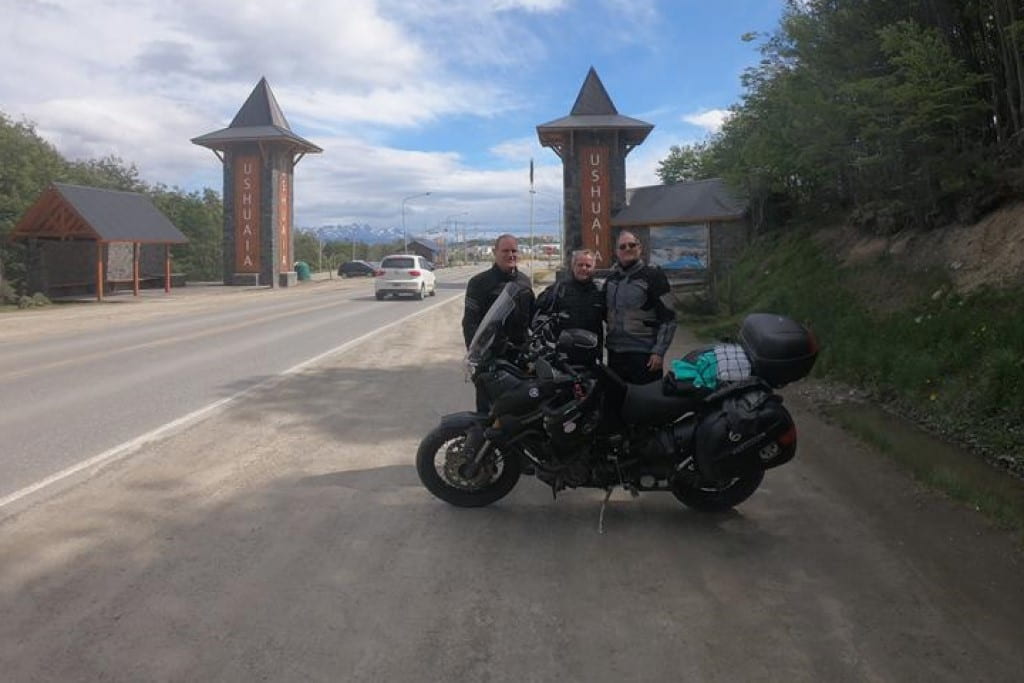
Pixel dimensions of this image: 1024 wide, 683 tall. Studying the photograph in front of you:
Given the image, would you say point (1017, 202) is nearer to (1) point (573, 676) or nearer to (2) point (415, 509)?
(2) point (415, 509)

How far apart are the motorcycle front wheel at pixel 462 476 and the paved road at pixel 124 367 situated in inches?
111

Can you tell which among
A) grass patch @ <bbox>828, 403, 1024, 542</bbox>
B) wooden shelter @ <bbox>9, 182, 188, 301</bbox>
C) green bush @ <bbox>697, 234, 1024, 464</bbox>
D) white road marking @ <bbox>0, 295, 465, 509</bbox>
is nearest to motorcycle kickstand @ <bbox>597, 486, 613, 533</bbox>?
grass patch @ <bbox>828, 403, 1024, 542</bbox>

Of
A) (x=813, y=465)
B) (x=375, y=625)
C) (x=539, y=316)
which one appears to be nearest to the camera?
(x=375, y=625)

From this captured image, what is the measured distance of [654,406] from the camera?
4.98m

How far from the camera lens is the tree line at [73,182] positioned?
3975cm

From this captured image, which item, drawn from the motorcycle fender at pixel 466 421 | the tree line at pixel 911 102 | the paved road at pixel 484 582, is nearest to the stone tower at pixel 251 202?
the tree line at pixel 911 102

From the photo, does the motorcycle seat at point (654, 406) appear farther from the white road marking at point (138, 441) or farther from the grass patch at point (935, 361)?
the white road marking at point (138, 441)

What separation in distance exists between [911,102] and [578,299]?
666cm

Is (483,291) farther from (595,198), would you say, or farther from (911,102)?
(595,198)

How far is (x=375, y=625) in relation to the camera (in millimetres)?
3629

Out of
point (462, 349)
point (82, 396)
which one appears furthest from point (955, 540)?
point (462, 349)

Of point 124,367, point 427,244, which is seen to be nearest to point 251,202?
point 124,367

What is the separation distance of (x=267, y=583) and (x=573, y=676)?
1.67 metres

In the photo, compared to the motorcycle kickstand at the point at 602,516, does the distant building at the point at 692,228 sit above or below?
above
